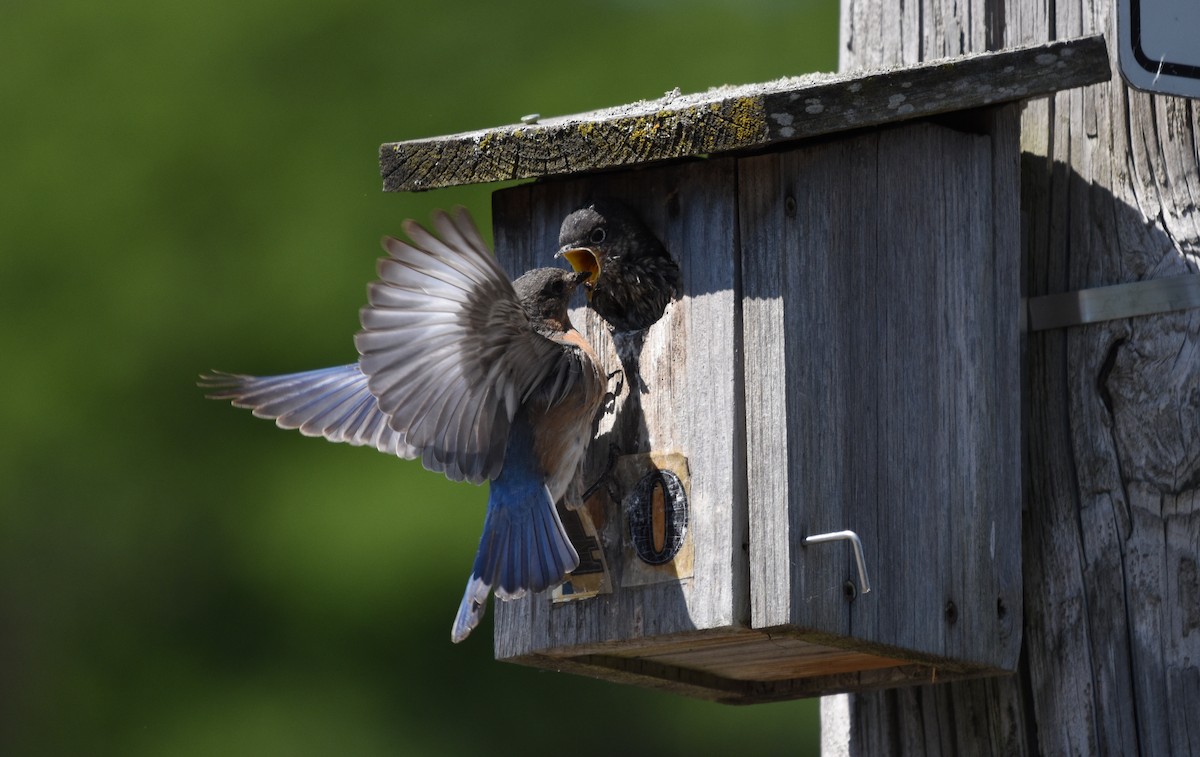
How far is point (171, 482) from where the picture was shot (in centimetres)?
987

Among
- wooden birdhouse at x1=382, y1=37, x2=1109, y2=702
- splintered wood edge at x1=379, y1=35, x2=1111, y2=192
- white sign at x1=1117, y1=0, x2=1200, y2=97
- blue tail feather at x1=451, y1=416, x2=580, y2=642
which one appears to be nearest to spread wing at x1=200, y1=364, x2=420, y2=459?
blue tail feather at x1=451, y1=416, x2=580, y2=642

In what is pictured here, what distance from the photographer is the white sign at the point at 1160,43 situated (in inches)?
136

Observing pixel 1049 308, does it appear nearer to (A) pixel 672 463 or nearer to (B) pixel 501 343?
(A) pixel 672 463

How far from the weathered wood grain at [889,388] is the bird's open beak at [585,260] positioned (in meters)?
0.36

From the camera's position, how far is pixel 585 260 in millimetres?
3961

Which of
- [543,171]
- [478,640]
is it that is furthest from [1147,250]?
[478,640]

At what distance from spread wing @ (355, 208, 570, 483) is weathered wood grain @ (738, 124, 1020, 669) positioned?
481 millimetres

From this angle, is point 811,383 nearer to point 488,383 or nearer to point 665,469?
point 665,469

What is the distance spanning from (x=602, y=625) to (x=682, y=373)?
515 mm

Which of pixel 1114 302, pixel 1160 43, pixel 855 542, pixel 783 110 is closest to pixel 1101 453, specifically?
pixel 1114 302

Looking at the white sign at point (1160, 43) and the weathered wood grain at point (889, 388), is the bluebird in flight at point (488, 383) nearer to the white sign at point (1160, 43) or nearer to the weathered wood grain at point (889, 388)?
the weathered wood grain at point (889, 388)

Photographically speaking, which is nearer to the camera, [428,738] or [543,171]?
[543,171]

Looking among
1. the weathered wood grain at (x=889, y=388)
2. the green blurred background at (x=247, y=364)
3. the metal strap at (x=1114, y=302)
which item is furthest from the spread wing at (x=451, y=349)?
the green blurred background at (x=247, y=364)

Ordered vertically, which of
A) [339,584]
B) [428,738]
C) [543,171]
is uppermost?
[543,171]
